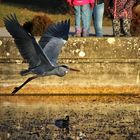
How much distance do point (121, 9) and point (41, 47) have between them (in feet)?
8.65

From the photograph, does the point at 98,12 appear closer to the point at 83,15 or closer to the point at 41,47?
the point at 83,15

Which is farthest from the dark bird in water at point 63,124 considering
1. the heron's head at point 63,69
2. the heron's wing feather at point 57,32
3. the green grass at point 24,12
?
the green grass at point 24,12

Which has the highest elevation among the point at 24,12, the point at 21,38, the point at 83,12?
the point at 24,12

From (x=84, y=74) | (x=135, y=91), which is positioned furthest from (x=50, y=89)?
(x=135, y=91)

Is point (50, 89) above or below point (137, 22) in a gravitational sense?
below

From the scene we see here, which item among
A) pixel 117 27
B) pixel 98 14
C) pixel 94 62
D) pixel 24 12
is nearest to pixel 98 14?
pixel 98 14

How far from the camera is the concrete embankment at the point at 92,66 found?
42.1 ft

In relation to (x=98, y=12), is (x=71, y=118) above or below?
below

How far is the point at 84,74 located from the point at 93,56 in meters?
0.33

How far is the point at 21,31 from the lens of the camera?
36.5 feet

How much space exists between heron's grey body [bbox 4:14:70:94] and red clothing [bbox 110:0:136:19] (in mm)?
2061

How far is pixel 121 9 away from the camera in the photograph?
13.7 meters

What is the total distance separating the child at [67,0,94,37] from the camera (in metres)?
13.6

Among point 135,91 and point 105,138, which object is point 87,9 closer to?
point 135,91
